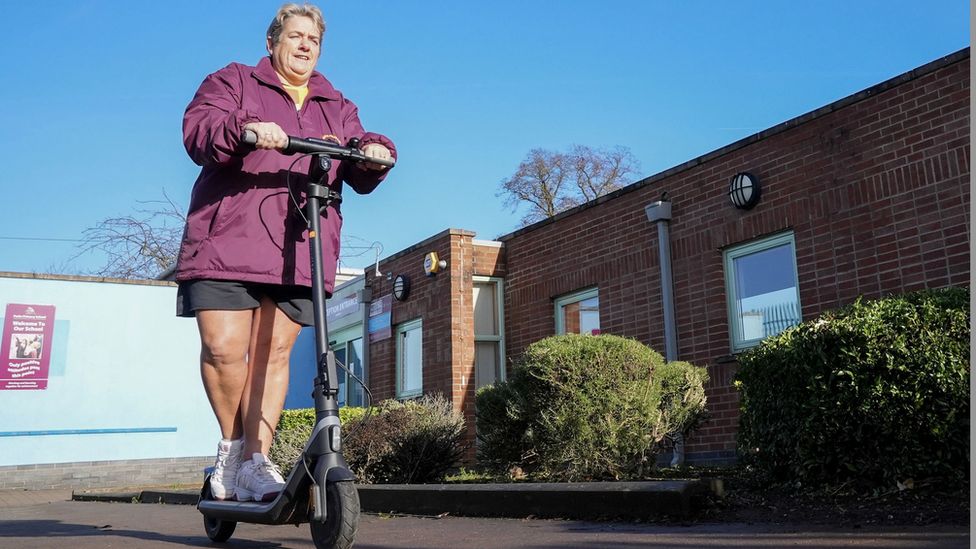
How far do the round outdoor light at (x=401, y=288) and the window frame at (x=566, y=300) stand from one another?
331 centimetres

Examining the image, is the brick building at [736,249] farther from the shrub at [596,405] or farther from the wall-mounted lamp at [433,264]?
the shrub at [596,405]

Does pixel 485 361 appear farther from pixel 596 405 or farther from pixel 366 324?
pixel 596 405

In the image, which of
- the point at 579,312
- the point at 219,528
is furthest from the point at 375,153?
the point at 579,312

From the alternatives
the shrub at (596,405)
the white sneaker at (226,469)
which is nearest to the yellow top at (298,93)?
the white sneaker at (226,469)

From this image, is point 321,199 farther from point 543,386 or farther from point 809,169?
point 809,169

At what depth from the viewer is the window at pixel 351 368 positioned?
1617 centimetres

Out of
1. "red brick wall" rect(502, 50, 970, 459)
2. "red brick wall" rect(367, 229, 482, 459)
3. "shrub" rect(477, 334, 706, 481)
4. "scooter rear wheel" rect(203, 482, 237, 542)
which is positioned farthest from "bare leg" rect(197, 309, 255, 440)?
"red brick wall" rect(367, 229, 482, 459)

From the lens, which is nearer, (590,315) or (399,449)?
(399,449)

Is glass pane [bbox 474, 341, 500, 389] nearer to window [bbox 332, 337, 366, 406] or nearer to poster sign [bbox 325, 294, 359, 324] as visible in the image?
window [bbox 332, 337, 366, 406]

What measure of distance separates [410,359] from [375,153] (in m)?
11.6

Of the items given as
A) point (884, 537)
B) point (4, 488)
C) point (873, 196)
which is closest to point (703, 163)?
point (873, 196)

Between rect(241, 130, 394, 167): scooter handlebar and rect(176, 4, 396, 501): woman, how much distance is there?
0.10ft

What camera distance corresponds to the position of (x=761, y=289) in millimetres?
9109

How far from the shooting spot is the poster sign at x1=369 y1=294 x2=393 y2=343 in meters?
15.1
